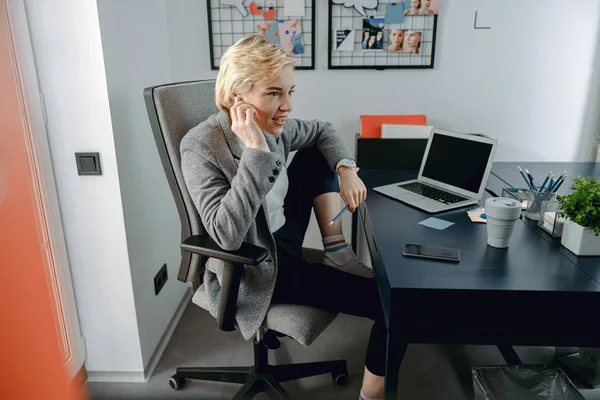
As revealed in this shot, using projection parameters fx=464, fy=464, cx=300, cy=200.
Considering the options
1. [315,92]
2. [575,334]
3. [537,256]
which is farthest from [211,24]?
[575,334]

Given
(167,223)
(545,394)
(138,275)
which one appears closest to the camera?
(545,394)

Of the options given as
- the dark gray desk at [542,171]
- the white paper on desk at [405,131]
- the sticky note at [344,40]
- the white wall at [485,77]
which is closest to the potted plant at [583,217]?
the dark gray desk at [542,171]

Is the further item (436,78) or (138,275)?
(436,78)

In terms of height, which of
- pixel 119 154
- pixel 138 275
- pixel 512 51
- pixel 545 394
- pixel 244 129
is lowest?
pixel 545 394

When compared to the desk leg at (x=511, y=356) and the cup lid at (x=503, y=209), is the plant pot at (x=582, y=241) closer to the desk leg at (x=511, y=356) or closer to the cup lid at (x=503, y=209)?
the cup lid at (x=503, y=209)

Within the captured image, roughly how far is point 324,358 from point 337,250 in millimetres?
613

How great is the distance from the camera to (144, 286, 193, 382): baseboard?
1.83 m

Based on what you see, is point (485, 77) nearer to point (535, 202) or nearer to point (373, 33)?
point (373, 33)

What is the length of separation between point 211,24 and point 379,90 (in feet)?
2.85

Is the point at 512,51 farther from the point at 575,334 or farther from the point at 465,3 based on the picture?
the point at 575,334

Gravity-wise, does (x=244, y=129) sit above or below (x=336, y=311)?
above

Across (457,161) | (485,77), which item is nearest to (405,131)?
(457,161)

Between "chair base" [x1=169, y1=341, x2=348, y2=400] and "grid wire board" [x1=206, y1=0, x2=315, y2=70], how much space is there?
4.48 feet

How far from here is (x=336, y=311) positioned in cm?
130
